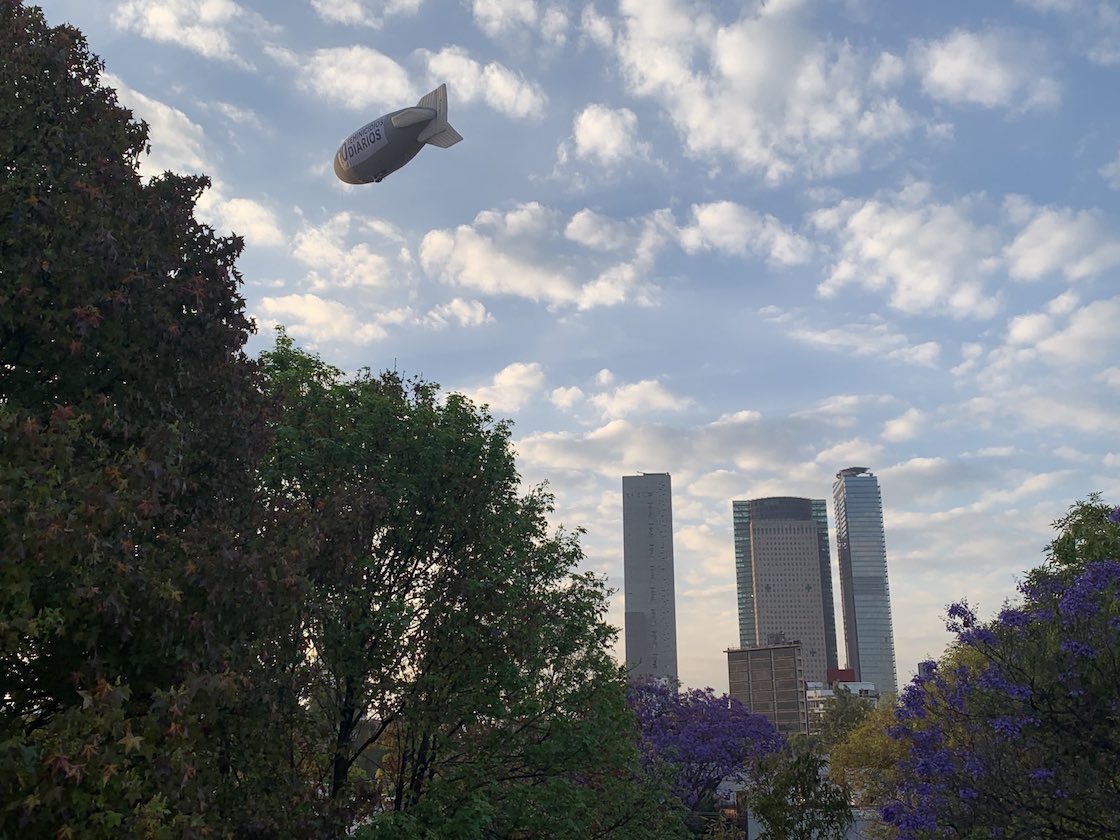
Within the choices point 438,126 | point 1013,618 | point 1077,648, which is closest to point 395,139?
point 438,126

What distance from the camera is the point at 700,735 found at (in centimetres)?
5100

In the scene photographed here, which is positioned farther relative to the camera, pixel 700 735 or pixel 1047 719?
pixel 700 735

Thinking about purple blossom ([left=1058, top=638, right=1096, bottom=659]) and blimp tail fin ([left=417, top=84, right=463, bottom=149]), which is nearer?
purple blossom ([left=1058, top=638, right=1096, bottom=659])

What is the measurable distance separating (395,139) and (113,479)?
91.7ft

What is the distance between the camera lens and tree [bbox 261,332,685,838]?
61.0ft

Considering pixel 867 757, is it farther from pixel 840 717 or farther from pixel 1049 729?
pixel 840 717

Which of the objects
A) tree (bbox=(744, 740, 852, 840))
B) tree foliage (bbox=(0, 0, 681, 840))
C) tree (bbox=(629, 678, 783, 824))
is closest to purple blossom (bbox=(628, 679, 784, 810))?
tree (bbox=(629, 678, 783, 824))

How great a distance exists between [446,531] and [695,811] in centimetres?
3794

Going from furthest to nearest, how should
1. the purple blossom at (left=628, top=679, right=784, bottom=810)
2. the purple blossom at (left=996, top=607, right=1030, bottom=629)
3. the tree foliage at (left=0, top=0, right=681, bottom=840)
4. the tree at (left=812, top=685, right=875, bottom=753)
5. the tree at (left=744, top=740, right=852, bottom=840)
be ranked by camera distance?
the tree at (left=812, top=685, right=875, bottom=753) < the purple blossom at (left=628, top=679, right=784, bottom=810) < the tree at (left=744, top=740, right=852, bottom=840) < the purple blossom at (left=996, top=607, right=1030, bottom=629) < the tree foliage at (left=0, top=0, right=681, bottom=840)

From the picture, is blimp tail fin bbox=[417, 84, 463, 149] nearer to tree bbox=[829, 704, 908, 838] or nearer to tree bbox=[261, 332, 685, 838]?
tree bbox=[261, 332, 685, 838]

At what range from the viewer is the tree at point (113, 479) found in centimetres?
827

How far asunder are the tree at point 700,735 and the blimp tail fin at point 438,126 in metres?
29.5

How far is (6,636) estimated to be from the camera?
8297 millimetres

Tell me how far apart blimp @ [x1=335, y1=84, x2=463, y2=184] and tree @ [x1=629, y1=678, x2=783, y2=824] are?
96.5ft
